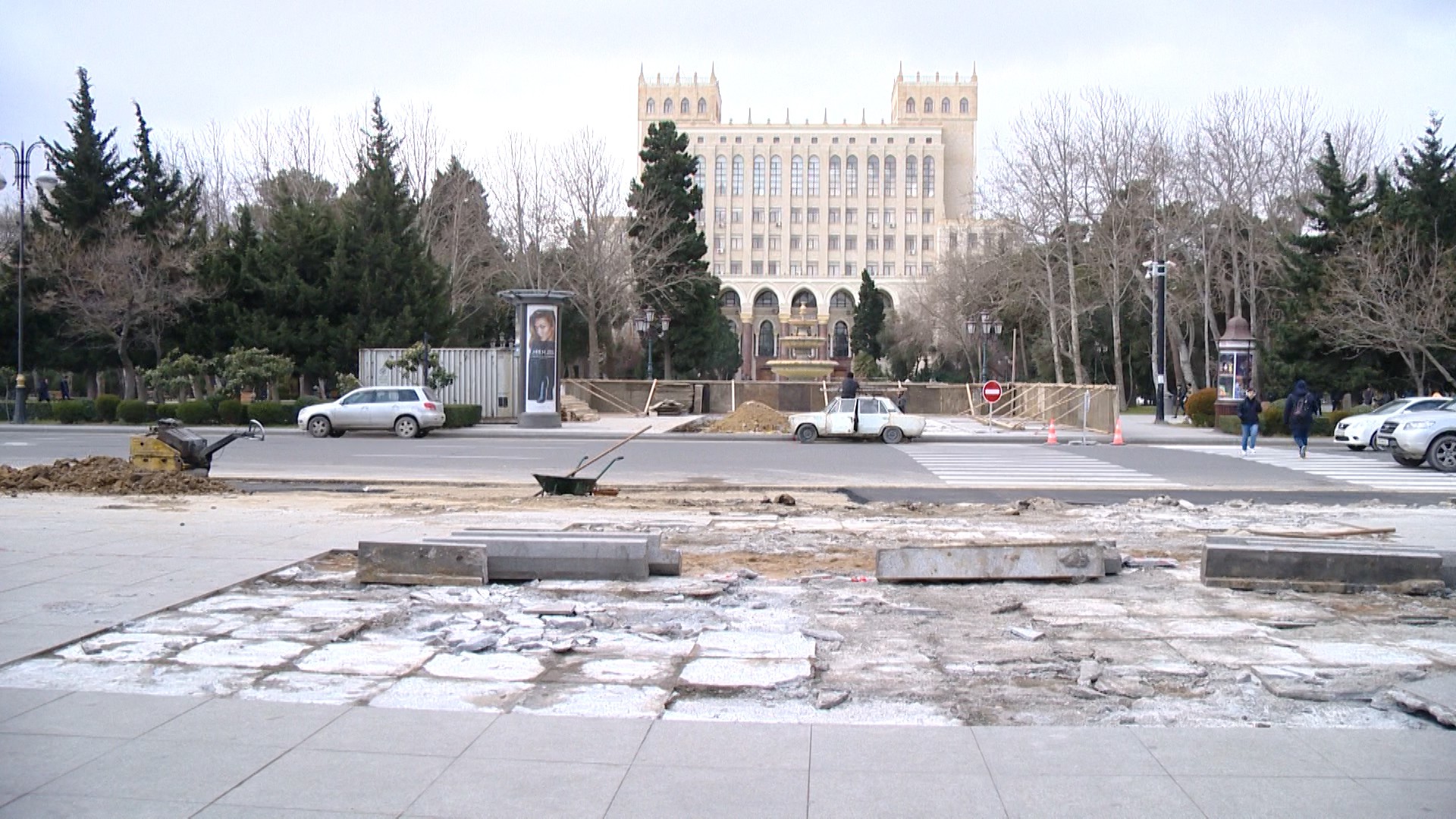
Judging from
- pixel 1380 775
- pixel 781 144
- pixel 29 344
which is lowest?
pixel 1380 775

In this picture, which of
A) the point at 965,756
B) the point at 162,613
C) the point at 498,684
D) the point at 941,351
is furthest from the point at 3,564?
the point at 941,351

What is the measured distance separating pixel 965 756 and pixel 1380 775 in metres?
1.74

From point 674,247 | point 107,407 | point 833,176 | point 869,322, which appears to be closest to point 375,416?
point 107,407

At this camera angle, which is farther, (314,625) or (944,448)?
(944,448)

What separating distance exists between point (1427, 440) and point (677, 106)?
149022 mm

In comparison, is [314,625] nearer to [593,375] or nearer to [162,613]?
[162,613]

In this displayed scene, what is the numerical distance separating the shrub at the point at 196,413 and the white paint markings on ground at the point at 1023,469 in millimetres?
22737

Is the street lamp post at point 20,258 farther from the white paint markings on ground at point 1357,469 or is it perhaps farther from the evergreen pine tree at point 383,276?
the white paint markings on ground at point 1357,469

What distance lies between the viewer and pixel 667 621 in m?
7.52

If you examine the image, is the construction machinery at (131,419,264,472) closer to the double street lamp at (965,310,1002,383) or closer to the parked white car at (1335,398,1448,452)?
the parked white car at (1335,398,1448,452)

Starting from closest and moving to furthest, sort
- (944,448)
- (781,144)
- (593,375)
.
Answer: (944,448), (593,375), (781,144)

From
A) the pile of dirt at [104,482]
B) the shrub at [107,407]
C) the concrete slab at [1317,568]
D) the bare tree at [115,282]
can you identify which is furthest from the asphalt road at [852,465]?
the bare tree at [115,282]

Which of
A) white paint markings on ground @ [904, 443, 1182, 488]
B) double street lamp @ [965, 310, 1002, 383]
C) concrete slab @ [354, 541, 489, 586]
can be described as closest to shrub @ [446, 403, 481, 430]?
white paint markings on ground @ [904, 443, 1182, 488]

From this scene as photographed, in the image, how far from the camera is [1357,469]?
73.3 ft
